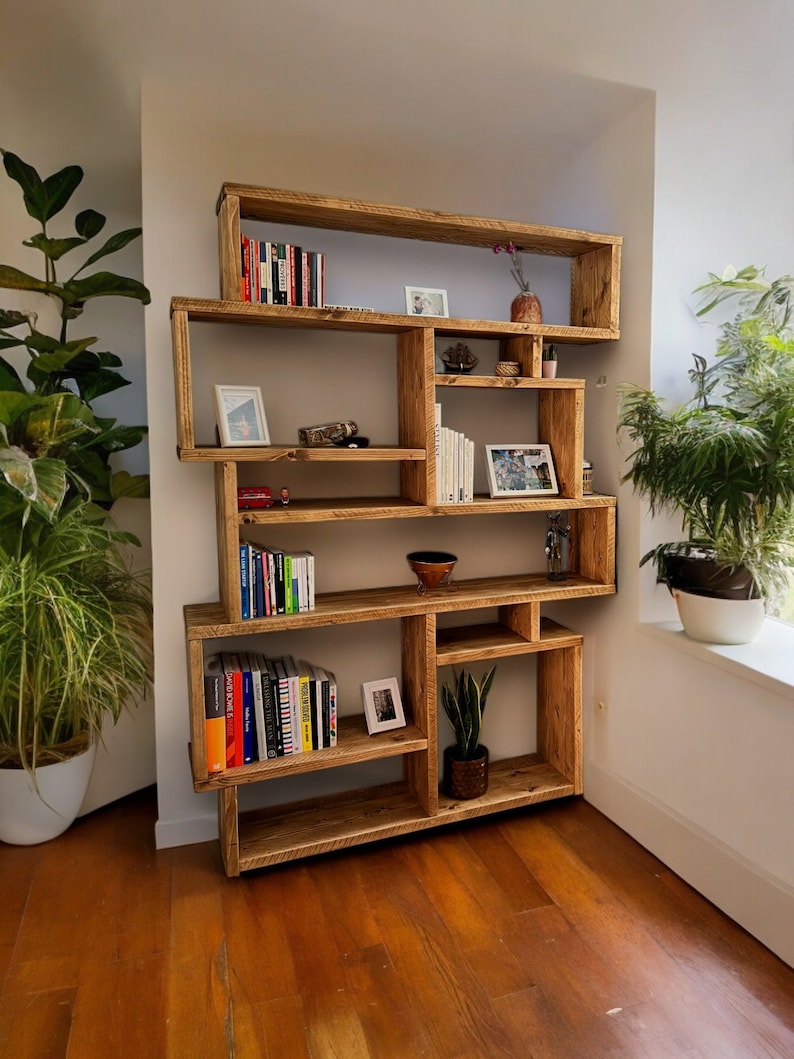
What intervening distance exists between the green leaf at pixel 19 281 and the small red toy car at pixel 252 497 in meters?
0.92

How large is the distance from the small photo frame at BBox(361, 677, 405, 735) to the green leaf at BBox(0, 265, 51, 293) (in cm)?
166

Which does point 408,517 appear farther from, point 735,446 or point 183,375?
point 735,446

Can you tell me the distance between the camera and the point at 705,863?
1951 millimetres

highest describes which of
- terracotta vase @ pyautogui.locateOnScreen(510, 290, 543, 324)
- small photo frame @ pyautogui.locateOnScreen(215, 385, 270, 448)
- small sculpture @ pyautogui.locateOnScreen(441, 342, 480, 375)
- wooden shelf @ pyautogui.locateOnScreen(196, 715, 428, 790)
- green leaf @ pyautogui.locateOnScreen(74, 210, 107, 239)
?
green leaf @ pyautogui.locateOnScreen(74, 210, 107, 239)

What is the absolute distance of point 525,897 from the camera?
6.43ft

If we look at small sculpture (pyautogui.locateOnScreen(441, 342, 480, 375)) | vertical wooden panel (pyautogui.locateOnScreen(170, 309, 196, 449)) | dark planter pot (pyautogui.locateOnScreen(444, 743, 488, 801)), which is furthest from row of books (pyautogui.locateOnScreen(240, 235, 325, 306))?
dark planter pot (pyautogui.locateOnScreen(444, 743, 488, 801))

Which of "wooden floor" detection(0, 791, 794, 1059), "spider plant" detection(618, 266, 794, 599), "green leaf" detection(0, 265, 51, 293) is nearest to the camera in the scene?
"wooden floor" detection(0, 791, 794, 1059)

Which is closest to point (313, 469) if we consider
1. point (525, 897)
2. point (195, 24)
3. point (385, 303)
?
point (385, 303)

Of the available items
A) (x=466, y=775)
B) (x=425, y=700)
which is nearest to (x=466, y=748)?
(x=466, y=775)

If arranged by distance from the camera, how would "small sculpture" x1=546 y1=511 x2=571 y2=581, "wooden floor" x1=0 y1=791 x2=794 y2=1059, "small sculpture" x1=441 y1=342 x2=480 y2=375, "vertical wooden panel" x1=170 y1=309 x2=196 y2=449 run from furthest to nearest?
"small sculpture" x1=546 y1=511 x2=571 y2=581 < "small sculpture" x1=441 y1=342 x2=480 y2=375 < "vertical wooden panel" x1=170 y1=309 x2=196 y2=449 < "wooden floor" x1=0 y1=791 x2=794 y2=1059

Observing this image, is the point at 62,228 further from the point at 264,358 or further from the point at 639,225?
the point at 639,225

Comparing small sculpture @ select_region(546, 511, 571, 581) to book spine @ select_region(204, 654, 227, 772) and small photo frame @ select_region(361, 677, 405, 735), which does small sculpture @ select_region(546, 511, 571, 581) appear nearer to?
small photo frame @ select_region(361, 677, 405, 735)

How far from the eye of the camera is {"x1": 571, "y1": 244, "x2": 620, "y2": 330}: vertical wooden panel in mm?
2242

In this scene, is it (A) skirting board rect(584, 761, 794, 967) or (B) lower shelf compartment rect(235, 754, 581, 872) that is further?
(B) lower shelf compartment rect(235, 754, 581, 872)
